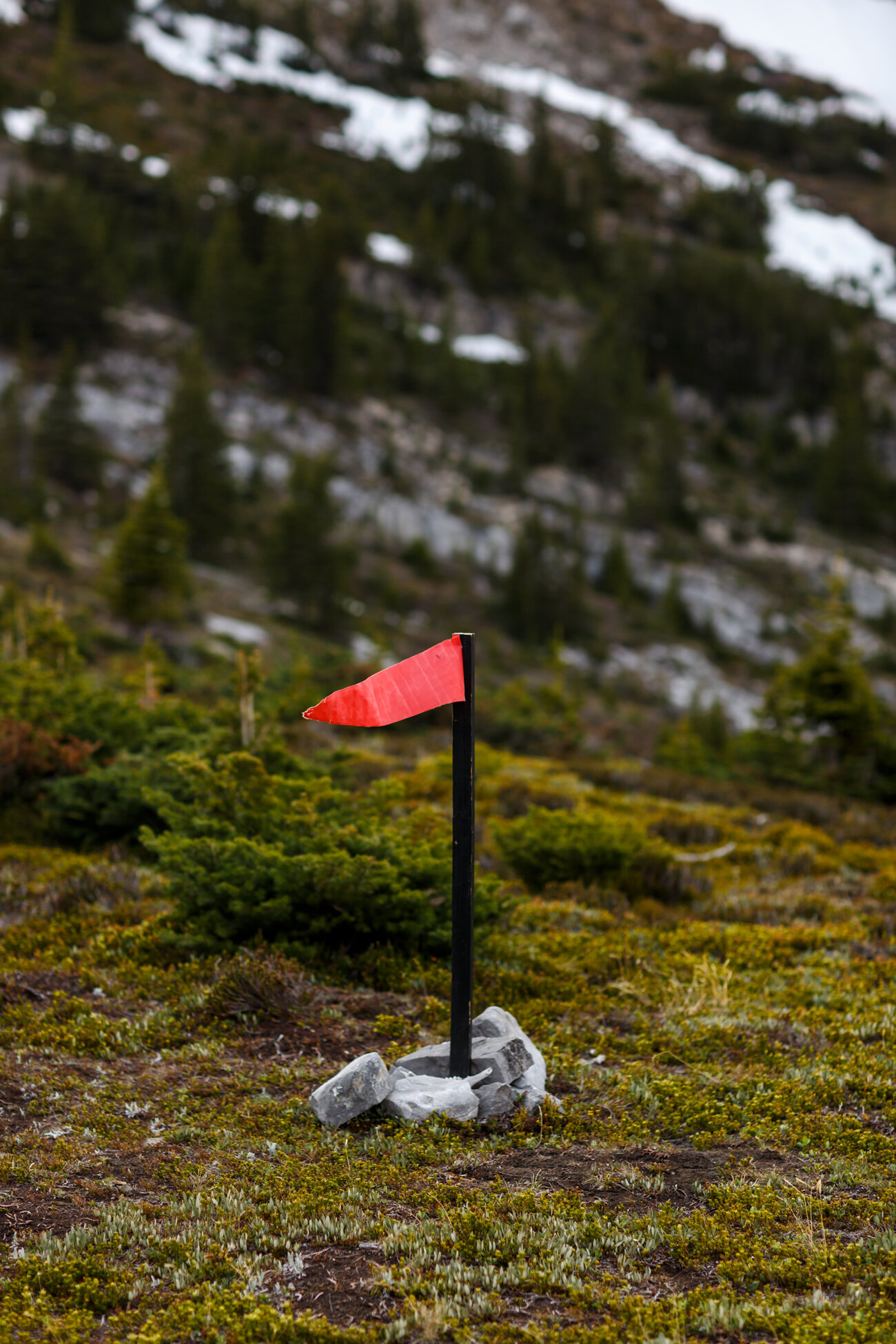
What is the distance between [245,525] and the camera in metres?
47.2

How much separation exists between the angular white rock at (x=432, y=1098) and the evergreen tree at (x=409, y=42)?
136753 millimetres

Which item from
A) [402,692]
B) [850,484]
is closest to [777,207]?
[850,484]

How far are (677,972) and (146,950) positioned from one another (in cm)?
384

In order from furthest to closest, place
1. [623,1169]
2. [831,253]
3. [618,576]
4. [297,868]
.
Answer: [831,253] → [618,576] → [297,868] → [623,1169]

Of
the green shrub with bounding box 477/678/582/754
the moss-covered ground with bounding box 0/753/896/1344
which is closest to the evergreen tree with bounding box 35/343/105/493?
the green shrub with bounding box 477/678/582/754

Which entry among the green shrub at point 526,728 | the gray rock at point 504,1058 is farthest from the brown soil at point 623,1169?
the green shrub at point 526,728

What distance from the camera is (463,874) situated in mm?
4598

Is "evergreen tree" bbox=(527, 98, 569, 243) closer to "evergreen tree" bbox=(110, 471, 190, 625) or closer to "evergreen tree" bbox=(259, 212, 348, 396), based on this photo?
"evergreen tree" bbox=(259, 212, 348, 396)

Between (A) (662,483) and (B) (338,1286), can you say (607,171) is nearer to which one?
(A) (662,483)

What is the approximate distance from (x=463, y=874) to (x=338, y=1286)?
188 cm

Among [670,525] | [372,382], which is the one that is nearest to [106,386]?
[372,382]

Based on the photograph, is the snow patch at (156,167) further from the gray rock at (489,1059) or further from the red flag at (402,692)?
the gray rock at (489,1059)

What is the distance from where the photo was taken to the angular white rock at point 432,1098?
446cm

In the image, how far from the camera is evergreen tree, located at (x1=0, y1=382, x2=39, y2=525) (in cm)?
3797
